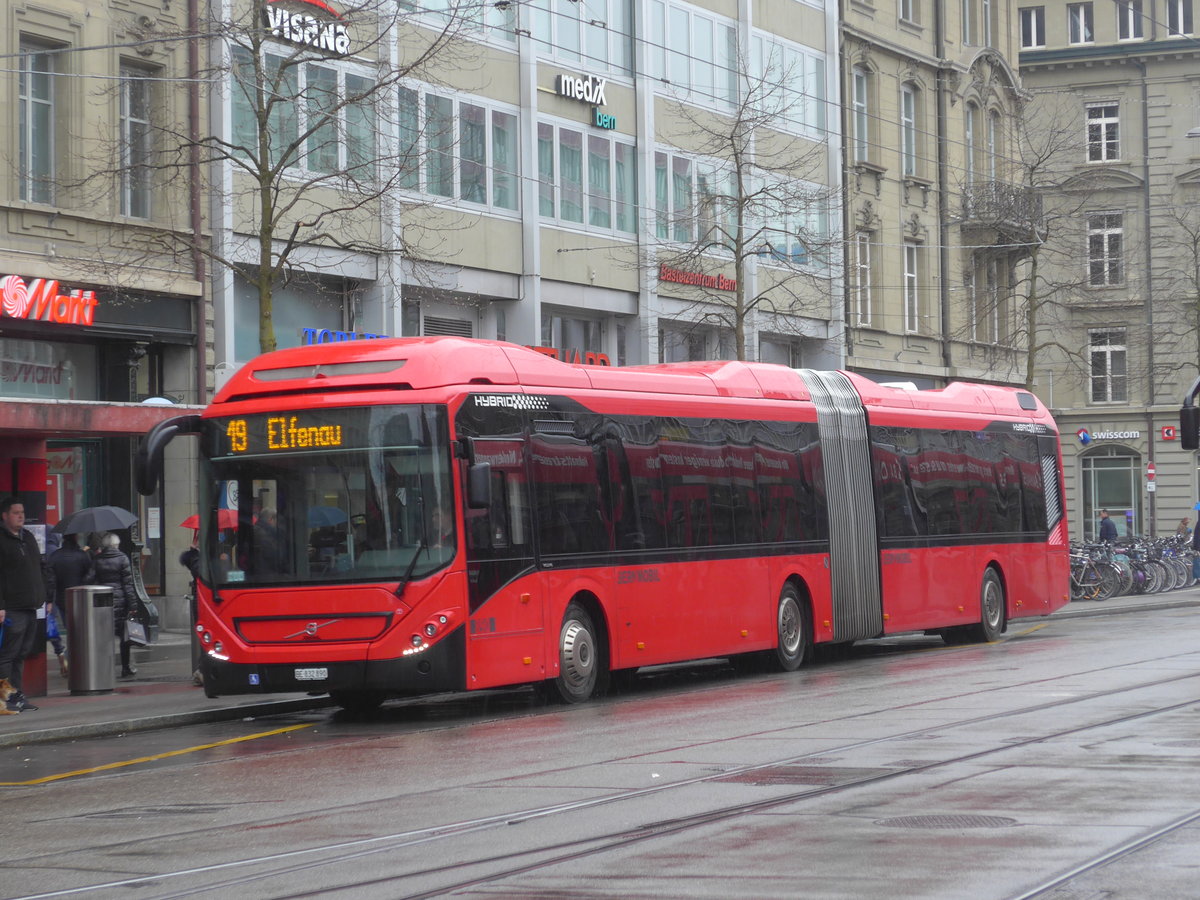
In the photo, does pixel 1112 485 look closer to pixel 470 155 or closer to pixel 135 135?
pixel 470 155

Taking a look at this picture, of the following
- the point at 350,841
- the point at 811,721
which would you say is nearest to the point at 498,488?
the point at 811,721

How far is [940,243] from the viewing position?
4803 centimetres

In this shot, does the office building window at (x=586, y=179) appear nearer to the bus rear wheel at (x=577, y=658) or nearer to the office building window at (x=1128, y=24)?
the bus rear wheel at (x=577, y=658)

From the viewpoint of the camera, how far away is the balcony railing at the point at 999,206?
46000mm

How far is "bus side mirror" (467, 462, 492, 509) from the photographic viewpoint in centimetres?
1529

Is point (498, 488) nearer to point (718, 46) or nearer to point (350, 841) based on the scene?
point (350, 841)

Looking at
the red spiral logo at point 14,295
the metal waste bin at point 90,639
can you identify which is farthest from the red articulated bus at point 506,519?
the red spiral logo at point 14,295

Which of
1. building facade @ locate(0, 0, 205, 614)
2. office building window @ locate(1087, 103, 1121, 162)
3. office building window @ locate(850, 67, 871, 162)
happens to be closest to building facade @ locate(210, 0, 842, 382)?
building facade @ locate(0, 0, 205, 614)

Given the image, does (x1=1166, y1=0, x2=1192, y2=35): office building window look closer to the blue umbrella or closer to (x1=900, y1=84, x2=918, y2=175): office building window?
(x1=900, y1=84, x2=918, y2=175): office building window

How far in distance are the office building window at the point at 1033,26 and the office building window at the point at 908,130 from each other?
21.0m

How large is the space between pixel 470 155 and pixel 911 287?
1803cm

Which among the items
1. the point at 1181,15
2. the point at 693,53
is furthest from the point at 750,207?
the point at 1181,15

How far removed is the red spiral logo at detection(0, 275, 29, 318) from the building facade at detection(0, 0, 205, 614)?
0.06 ft

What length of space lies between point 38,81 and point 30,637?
31.4 ft
